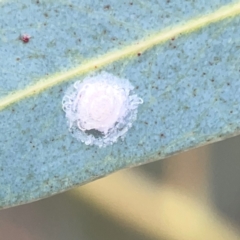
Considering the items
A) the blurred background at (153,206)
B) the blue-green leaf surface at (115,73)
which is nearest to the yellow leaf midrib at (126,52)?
the blue-green leaf surface at (115,73)

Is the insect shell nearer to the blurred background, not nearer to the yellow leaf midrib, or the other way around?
the yellow leaf midrib

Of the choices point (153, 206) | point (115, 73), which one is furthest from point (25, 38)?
point (153, 206)

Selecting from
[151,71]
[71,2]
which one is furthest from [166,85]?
[71,2]

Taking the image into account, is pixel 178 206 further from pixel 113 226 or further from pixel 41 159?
pixel 41 159

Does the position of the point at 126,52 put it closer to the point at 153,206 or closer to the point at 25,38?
the point at 25,38

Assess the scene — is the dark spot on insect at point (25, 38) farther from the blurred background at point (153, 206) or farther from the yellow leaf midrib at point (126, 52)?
the blurred background at point (153, 206)

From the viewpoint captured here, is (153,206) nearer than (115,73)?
No
